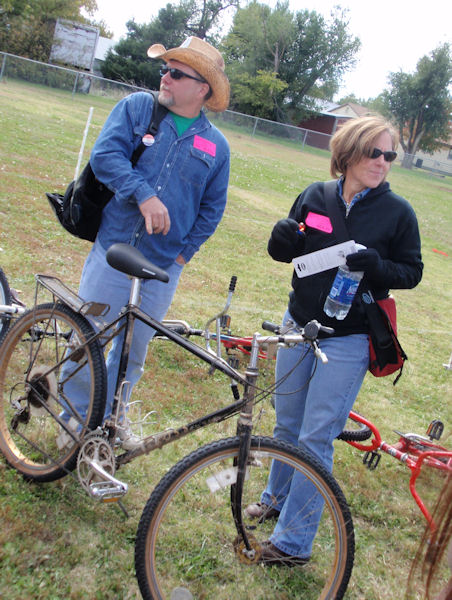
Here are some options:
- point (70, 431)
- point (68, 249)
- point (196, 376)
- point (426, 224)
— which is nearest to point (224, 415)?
point (70, 431)

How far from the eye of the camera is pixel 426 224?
2189cm

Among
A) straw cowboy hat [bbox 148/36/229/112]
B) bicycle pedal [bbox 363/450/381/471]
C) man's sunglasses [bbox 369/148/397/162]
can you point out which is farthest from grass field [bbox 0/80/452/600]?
straw cowboy hat [bbox 148/36/229/112]

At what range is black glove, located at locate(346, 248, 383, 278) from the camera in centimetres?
261

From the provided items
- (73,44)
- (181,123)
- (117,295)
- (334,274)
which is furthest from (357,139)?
(73,44)

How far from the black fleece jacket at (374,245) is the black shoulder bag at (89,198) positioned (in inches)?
36.0

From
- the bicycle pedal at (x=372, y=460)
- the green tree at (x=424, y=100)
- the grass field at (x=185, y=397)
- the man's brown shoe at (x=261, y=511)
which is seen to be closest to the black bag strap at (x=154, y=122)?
the grass field at (x=185, y=397)

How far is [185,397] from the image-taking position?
15.0 feet

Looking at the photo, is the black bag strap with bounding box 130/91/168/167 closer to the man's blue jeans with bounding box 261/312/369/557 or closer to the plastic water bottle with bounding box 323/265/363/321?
the plastic water bottle with bounding box 323/265/363/321

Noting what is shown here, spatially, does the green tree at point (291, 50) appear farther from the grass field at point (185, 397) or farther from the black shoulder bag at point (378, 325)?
the black shoulder bag at point (378, 325)

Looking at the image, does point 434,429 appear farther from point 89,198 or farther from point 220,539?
point 89,198

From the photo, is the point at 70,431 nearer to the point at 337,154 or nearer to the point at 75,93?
the point at 337,154

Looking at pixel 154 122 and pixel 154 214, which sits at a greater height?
pixel 154 122

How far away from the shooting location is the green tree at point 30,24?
37312 mm

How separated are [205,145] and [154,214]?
20.7 inches
